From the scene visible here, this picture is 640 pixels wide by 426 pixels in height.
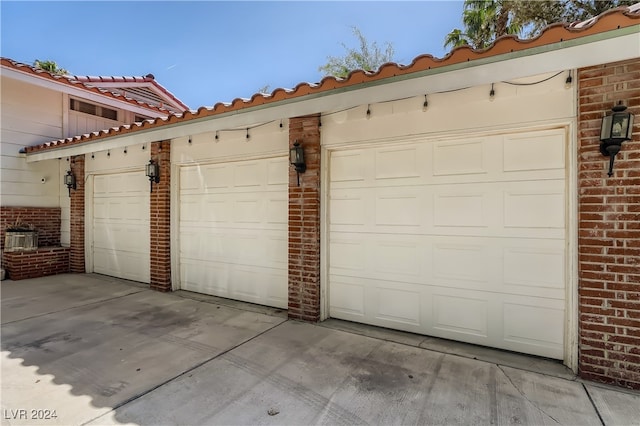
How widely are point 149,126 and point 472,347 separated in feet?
18.6

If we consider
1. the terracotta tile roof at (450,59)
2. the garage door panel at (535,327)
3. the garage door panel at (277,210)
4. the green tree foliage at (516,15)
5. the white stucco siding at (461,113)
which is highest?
the green tree foliage at (516,15)

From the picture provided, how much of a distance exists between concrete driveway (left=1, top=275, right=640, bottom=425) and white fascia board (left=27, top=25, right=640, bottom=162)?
9.00 feet

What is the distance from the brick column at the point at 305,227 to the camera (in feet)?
14.9

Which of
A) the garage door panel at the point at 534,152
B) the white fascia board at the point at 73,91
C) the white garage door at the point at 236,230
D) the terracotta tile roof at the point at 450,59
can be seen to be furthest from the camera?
the white fascia board at the point at 73,91

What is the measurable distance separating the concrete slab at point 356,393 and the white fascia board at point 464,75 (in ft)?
8.99

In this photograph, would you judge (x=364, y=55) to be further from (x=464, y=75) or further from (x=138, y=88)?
(x=464, y=75)

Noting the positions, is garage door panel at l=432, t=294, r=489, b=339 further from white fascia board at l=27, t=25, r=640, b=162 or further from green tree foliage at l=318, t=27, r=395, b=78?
green tree foliage at l=318, t=27, r=395, b=78

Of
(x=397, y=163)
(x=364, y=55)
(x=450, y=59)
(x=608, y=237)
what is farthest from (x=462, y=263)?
(x=364, y=55)

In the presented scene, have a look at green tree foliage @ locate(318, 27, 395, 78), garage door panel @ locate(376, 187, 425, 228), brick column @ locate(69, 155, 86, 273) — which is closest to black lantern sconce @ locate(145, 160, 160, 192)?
brick column @ locate(69, 155, 86, 273)

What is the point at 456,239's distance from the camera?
12.5 feet

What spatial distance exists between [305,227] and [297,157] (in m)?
1.00

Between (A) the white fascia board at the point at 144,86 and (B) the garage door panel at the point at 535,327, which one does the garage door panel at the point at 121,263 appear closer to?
(A) the white fascia board at the point at 144,86

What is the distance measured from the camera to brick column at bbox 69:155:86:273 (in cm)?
786

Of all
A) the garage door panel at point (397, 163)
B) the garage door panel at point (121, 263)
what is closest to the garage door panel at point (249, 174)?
the garage door panel at point (397, 163)
